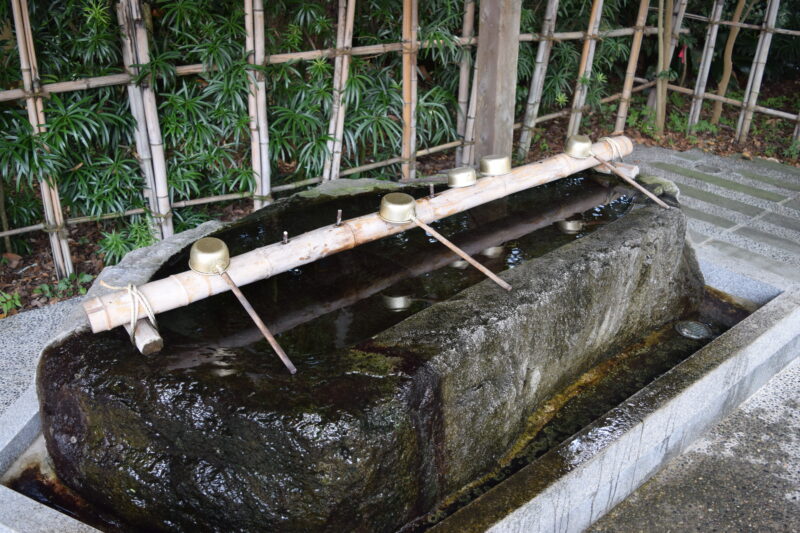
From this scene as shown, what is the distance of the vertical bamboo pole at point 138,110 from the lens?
362 cm

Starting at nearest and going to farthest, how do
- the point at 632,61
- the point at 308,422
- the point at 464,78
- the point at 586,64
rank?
the point at 308,422
the point at 464,78
the point at 586,64
the point at 632,61

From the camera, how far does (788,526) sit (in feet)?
8.27

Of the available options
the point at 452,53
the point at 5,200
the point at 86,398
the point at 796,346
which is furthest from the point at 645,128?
the point at 86,398

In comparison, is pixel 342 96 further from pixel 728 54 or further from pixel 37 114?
pixel 728 54

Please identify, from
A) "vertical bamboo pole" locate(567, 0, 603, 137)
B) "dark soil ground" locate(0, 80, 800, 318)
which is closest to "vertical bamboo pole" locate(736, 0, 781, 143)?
"dark soil ground" locate(0, 80, 800, 318)

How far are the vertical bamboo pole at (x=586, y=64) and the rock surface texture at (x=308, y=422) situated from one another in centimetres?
354

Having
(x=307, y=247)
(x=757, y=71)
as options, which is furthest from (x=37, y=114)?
(x=757, y=71)

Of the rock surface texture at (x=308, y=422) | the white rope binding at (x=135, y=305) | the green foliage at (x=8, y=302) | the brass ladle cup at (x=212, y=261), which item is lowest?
the green foliage at (x=8, y=302)

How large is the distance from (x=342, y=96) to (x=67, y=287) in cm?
204

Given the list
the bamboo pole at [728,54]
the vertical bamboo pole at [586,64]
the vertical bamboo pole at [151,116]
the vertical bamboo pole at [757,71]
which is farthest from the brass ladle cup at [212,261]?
the bamboo pole at [728,54]

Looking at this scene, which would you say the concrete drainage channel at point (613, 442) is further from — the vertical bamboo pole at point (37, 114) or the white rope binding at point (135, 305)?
the vertical bamboo pole at point (37, 114)

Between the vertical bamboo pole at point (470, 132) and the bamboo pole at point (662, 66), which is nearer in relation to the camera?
the vertical bamboo pole at point (470, 132)

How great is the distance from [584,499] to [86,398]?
5.53 ft

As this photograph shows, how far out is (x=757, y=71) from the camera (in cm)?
601
